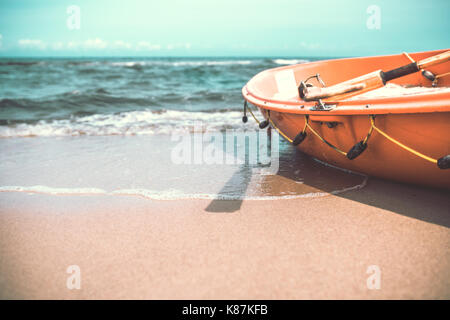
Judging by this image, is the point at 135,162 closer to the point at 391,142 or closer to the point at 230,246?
the point at 230,246

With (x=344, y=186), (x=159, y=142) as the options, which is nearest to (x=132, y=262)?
(x=344, y=186)

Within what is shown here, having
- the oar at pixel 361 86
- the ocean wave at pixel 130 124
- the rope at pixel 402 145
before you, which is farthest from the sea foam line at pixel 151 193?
the ocean wave at pixel 130 124

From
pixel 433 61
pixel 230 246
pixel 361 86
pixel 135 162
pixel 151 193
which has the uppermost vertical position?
pixel 433 61

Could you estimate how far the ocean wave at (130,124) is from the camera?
211 inches

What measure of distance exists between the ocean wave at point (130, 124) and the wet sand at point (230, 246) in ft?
9.44

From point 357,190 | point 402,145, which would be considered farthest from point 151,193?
point 402,145

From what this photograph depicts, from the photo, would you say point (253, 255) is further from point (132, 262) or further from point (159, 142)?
point (159, 142)

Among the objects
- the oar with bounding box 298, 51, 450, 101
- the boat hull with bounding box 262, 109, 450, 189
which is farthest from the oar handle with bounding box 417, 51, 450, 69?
the boat hull with bounding box 262, 109, 450, 189

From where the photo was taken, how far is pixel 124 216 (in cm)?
238

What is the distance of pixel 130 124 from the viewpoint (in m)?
5.94

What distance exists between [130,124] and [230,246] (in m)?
4.50

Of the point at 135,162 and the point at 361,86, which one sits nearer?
the point at 361,86
